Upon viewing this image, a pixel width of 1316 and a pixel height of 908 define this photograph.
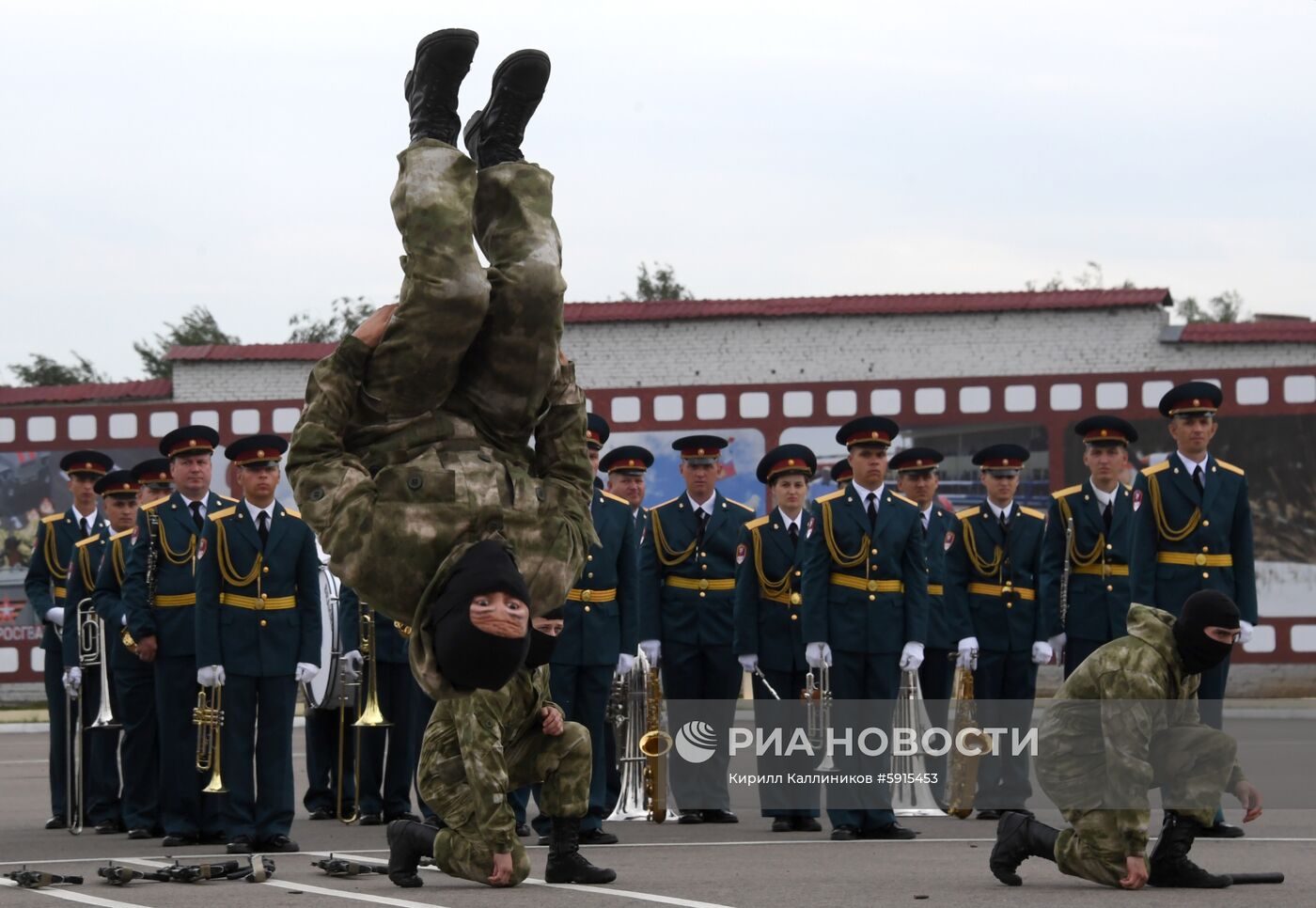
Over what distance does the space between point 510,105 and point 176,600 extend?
5658 mm

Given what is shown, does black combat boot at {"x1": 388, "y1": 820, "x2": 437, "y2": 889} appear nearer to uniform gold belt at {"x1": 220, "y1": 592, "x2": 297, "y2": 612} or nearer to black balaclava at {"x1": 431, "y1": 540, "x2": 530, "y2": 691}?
black balaclava at {"x1": 431, "y1": 540, "x2": 530, "y2": 691}

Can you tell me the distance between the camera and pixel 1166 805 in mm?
8828

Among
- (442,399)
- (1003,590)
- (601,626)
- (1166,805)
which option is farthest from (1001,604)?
(442,399)

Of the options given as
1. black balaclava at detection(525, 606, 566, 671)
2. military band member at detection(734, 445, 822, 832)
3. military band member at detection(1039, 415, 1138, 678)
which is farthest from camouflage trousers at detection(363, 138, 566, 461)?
military band member at detection(1039, 415, 1138, 678)

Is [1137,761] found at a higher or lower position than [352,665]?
lower

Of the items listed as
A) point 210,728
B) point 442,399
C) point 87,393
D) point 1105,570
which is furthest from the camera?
point 87,393

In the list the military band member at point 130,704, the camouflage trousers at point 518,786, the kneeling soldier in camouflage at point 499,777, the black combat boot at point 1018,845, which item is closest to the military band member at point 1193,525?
the black combat boot at point 1018,845

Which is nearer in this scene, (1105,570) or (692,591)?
(1105,570)

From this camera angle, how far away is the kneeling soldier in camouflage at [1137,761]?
28.2 ft

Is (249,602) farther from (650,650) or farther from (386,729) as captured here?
(650,650)

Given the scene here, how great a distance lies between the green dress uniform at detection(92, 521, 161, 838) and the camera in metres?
12.8

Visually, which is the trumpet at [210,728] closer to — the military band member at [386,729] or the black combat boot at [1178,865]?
the military band member at [386,729]

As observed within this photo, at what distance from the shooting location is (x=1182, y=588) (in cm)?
1164

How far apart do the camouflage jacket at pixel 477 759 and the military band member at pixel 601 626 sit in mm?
3796
